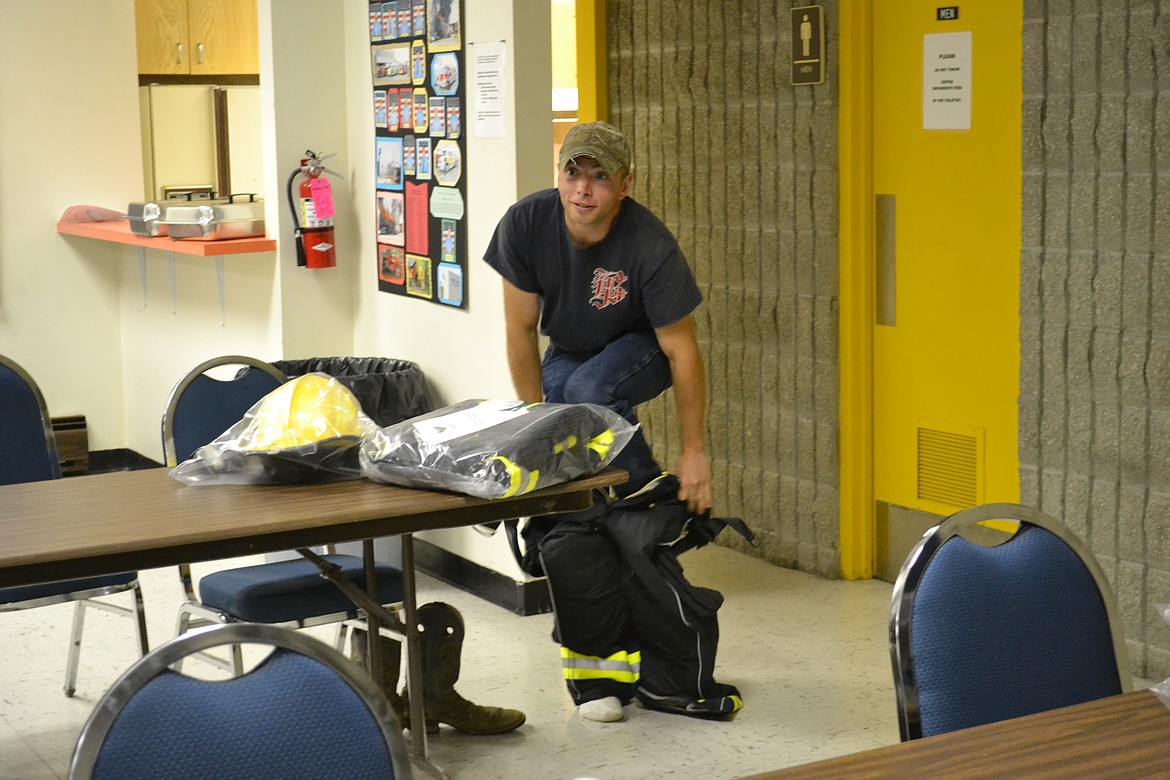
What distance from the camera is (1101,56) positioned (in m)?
3.73

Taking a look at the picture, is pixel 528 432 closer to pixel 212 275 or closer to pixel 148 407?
pixel 212 275

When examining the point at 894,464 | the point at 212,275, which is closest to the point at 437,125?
the point at 212,275

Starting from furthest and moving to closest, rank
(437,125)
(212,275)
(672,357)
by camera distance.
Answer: (212,275) → (437,125) → (672,357)

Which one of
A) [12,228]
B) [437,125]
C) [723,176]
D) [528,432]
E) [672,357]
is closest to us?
[528,432]

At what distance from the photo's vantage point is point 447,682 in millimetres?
3467

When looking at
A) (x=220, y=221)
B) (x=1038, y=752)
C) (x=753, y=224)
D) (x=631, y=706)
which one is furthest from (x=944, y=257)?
(x=1038, y=752)

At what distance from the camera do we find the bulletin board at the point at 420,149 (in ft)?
15.0

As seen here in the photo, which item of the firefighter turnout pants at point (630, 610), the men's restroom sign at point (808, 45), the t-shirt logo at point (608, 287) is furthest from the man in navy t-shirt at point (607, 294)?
the men's restroom sign at point (808, 45)

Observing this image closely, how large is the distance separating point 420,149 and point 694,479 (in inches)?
68.3

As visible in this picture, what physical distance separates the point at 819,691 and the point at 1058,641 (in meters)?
1.85

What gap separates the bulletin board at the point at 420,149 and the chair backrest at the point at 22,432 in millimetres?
1450

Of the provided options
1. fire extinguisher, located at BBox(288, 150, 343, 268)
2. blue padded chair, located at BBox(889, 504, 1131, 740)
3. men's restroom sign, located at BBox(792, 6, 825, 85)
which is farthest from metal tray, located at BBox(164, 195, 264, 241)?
blue padded chair, located at BBox(889, 504, 1131, 740)

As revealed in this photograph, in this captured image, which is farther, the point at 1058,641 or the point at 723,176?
the point at 723,176

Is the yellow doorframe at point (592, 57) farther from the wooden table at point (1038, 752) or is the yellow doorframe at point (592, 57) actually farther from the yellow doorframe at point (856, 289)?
the wooden table at point (1038, 752)
